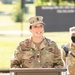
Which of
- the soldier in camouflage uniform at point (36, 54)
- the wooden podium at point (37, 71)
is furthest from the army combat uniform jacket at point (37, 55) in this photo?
the wooden podium at point (37, 71)

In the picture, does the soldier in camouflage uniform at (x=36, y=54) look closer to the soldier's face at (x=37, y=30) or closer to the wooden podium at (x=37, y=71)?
the soldier's face at (x=37, y=30)

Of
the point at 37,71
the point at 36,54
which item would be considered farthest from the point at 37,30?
the point at 37,71

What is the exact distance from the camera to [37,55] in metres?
4.59

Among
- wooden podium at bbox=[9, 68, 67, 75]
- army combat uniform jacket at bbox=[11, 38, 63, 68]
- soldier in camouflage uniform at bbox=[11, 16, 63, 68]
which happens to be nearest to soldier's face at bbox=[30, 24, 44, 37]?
soldier in camouflage uniform at bbox=[11, 16, 63, 68]

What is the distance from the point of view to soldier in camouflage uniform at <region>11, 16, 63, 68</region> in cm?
456

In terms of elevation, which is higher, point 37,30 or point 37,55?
point 37,30

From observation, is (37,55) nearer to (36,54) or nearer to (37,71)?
(36,54)

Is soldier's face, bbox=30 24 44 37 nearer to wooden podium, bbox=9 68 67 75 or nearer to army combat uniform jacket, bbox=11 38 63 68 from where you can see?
army combat uniform jacket, bbox=11 38 63 68

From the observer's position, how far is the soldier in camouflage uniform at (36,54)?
4.56 meters

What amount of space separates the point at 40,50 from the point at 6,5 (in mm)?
31294

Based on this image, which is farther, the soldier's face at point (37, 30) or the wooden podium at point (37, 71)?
the soldier's face at point (37, 30)

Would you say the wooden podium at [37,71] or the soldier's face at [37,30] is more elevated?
the soldier's face at [37,30]

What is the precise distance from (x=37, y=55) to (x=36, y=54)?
0.02m

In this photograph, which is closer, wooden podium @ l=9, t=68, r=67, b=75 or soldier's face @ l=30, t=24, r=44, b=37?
wooden podium @ l=9, t=68, r=67, b=75
